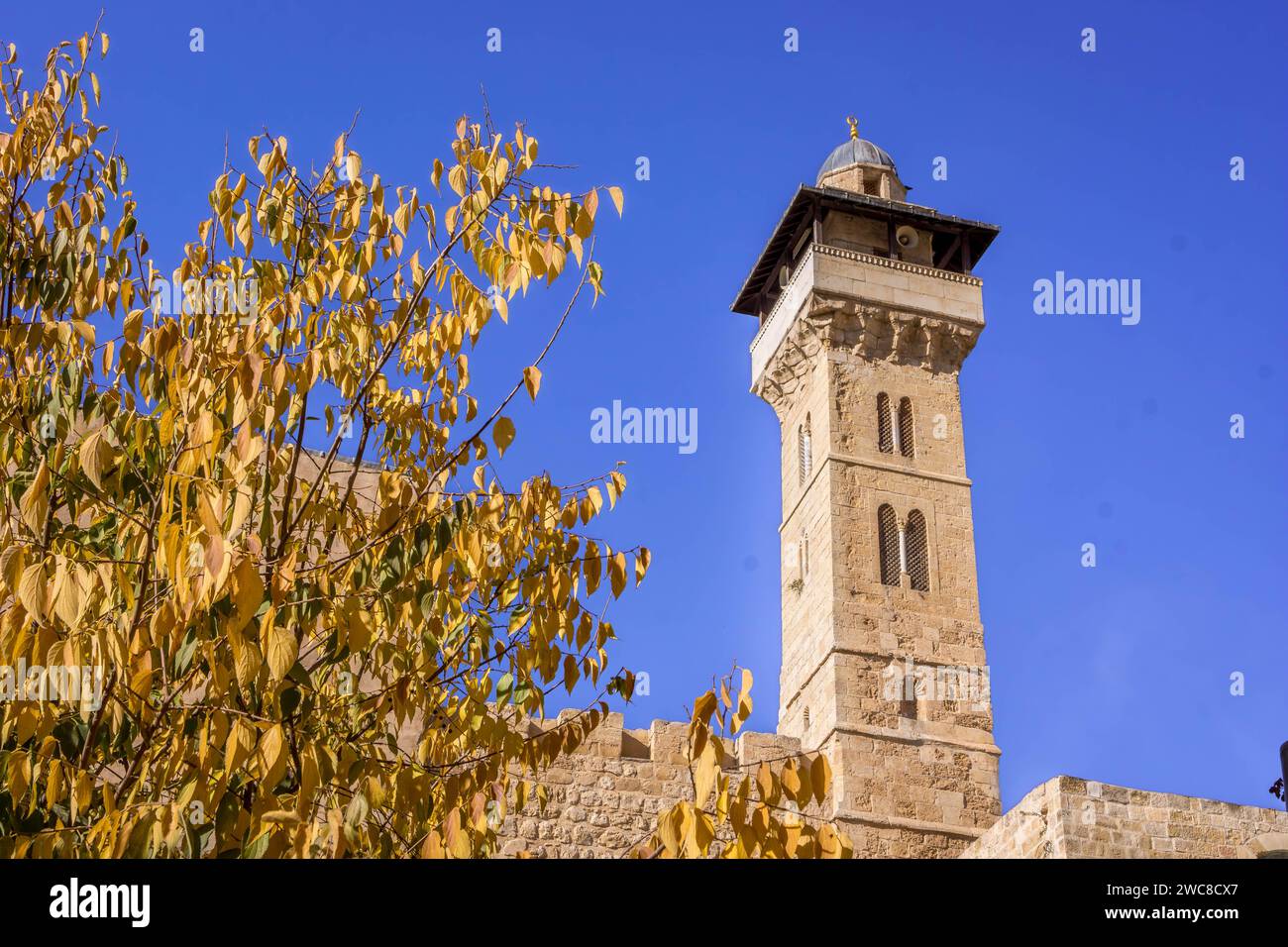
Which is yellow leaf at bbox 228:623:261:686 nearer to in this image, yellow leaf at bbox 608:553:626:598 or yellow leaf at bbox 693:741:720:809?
yellow leaf at bbox 693:741:720:809

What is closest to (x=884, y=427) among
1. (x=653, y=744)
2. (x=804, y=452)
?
(x=804, y=452)

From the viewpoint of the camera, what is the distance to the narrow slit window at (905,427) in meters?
20.2

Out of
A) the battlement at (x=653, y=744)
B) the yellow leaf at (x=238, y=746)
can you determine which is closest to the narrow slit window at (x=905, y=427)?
the battlement at (x=653, y=744)

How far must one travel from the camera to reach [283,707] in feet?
14.8

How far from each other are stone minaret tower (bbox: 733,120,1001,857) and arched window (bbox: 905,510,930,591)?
0.02m

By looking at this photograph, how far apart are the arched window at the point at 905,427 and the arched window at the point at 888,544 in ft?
3.65

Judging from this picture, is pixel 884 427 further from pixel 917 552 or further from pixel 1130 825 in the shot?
pixel 1130 825

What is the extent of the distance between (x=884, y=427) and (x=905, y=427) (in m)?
0.41

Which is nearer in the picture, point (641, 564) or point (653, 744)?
point (641, 564)

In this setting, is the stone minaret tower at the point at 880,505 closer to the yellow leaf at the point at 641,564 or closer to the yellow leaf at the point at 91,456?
the yellow leaf at the point at 641,564

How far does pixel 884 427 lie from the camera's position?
20266 mm

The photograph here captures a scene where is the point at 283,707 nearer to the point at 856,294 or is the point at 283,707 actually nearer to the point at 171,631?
the point at 171,631
